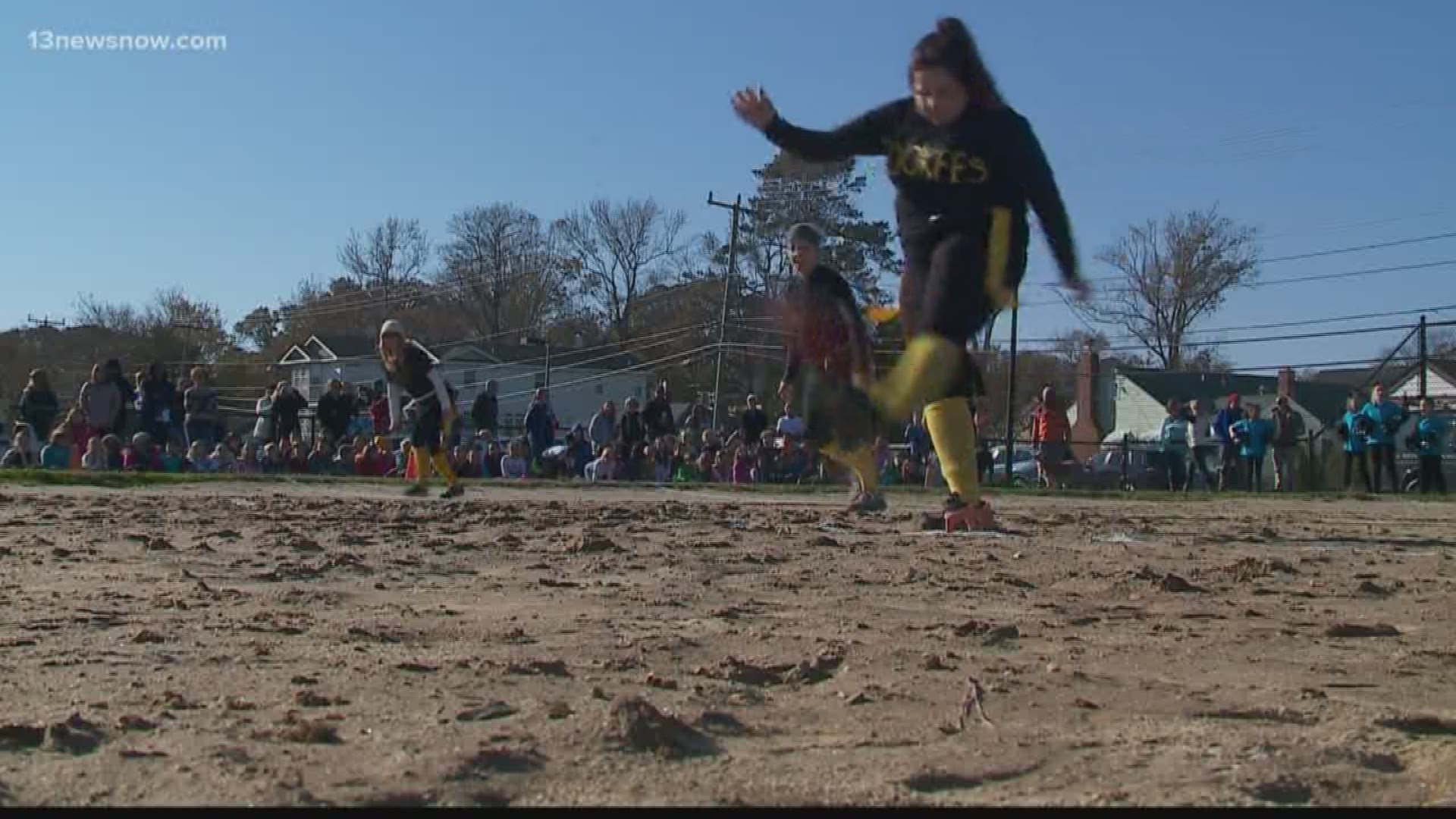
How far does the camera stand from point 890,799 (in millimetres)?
2365

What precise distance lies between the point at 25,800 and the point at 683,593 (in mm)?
2523

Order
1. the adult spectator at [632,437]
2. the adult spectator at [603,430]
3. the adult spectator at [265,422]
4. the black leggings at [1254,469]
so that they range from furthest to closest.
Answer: the adult spectator at [265,422]
the adult spectator at [603,430]
the adult spectator at [632,437]
the black leggings at [1254,469]

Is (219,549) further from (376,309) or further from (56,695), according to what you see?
(376,309)

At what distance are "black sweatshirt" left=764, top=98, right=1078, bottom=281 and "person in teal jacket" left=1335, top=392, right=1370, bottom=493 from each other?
12.0m

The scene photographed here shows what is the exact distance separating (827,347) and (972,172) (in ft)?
7.54

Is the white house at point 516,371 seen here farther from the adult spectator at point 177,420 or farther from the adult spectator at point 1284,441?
the adult spectator at point 1284,441

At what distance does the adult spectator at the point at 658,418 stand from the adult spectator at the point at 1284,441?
776 cm

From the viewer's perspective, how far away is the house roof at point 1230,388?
177ft

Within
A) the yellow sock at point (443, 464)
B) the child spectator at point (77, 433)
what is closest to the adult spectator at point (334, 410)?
the child spectator at point (77, 433)

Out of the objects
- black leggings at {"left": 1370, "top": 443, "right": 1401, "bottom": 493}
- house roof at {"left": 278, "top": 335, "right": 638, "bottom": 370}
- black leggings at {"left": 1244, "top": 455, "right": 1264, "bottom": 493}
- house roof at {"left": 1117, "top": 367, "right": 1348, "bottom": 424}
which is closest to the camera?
black leggings at {"left": 1370, "top": 443, "right": 1401, "bottom": 493}

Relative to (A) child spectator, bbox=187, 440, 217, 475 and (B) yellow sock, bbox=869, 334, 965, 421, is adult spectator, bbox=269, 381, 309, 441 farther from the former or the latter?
(B) yellow sock, bbox=869, 334, 965, 421

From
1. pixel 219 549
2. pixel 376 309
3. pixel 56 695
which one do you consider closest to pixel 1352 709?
pixel 56 695

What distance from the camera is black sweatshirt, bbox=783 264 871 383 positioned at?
8.62 m

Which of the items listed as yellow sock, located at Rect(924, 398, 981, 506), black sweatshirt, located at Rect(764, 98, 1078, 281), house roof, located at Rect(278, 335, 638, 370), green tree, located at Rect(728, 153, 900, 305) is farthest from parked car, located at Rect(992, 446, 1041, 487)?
house roof, located at Rect(278, 335, 638, 370)
